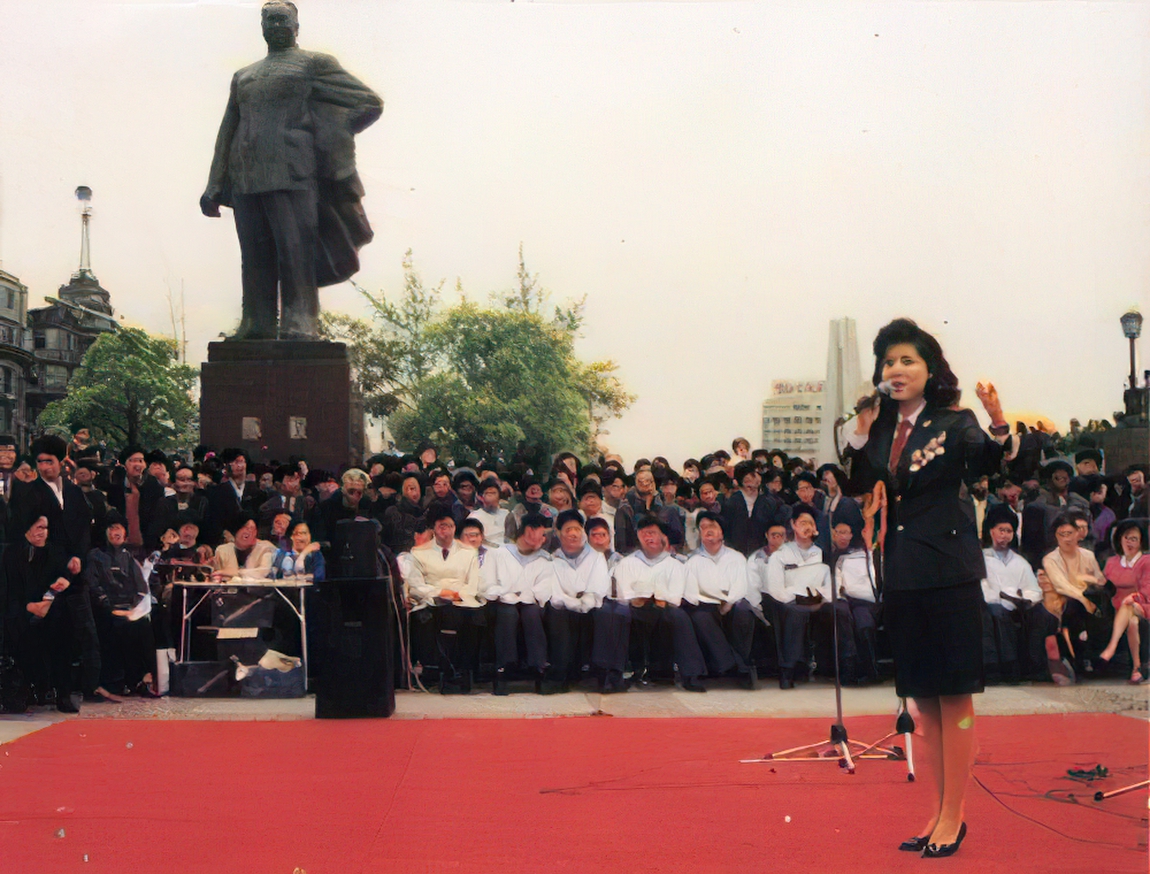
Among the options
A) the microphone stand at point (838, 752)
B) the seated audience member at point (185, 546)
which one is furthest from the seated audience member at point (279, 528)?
the microphone stand at point (838, 752)

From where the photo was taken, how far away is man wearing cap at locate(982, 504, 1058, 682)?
7859 mm

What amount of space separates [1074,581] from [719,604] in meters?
2.46

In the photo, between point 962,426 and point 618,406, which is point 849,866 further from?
point 618,406

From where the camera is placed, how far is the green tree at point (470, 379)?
9.41 metres

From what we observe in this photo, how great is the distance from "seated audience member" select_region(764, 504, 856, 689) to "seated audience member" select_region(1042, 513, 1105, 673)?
1.46m

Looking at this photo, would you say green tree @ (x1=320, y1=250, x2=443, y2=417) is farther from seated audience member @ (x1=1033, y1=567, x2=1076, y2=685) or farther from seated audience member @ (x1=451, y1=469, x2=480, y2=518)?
seated audience member @ (x1=1033, y1=567, x2=1076, y2=685)

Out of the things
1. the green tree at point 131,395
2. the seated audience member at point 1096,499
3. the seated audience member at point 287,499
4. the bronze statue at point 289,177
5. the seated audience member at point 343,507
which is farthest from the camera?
the green tree at point 131,395

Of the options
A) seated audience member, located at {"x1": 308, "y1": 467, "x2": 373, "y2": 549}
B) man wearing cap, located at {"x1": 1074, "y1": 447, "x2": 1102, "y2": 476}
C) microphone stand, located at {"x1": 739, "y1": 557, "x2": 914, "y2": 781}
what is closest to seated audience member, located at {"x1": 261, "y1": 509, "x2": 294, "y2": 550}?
seated audience member, located at {"x1": 308, "y1": 467, "x2": 373, "y2": 549}

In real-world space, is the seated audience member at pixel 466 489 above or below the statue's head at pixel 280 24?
below

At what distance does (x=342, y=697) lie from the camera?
6.69 metres

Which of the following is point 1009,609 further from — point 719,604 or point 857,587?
point 719,604

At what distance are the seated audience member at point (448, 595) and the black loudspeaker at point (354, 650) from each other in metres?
0.82

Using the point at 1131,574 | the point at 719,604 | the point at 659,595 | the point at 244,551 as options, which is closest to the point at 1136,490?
the point at 1131,574

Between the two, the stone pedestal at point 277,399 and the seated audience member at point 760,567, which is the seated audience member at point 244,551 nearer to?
the stone pedestal at point 277,399
